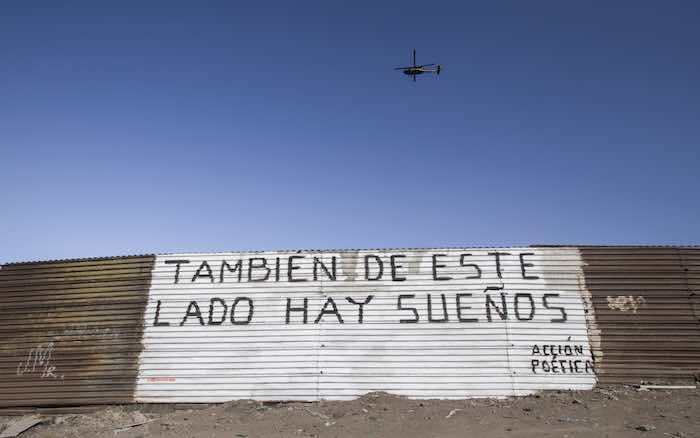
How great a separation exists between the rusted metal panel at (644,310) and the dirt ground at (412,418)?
2.30 feet

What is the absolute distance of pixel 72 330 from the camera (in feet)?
45.9

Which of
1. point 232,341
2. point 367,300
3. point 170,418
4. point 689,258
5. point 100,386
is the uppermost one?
point 689,258

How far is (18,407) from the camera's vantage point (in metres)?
13.4

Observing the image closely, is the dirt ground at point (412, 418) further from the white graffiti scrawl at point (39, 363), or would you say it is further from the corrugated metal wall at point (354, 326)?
the white graffiti scrawl at point (39, 363)

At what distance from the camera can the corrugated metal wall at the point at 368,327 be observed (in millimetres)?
12664

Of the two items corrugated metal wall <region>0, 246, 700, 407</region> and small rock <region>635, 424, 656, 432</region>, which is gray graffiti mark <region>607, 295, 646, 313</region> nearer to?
corrugated metal wall <region>0, 246, 700, 407</region>

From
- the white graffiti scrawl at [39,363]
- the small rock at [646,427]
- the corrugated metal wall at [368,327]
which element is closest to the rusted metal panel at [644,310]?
the corrugated metal wall at [368,327]

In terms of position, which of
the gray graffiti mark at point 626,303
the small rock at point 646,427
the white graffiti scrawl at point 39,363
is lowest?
the small rock at point 646,427

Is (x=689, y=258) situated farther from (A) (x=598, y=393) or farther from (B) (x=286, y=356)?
(B) (x=286, y=356)

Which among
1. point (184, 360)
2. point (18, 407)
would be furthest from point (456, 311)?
point (18, 407)

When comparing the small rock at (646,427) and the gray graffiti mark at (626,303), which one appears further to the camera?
the gray graffiti mark at (626,303)

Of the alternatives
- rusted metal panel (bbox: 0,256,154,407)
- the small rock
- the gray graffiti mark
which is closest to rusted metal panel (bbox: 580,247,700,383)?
the gray graffiti mark

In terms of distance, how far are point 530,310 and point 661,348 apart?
3.47 m

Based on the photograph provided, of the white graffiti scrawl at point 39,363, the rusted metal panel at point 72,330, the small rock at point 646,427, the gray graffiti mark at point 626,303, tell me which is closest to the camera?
the small rock at point 646,427
